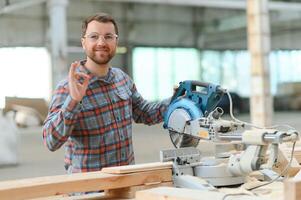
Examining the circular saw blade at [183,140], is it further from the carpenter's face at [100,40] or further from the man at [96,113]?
the carpenter's face at [100,40]

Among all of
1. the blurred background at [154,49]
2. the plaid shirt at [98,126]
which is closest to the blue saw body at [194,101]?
the plaid shirt at [98,126]

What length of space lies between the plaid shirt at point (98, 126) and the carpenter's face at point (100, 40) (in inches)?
4.6

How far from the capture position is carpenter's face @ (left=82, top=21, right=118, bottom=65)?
2.36m

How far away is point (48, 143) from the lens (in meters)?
2.29

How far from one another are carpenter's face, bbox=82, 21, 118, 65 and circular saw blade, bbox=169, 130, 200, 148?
1.50 ft

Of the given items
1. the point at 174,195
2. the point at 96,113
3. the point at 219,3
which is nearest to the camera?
the point at 174,195

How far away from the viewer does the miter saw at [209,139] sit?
74.5 inches

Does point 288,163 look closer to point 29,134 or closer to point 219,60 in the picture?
point 29,134

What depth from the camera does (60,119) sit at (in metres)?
2.21

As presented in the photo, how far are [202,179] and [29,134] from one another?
12.5 meters

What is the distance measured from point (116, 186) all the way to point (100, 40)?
2.24ft

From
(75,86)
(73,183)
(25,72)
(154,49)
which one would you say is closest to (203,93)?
(75,86)

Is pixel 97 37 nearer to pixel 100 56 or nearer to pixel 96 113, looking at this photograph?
pixel 100 56

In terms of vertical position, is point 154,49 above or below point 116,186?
above
